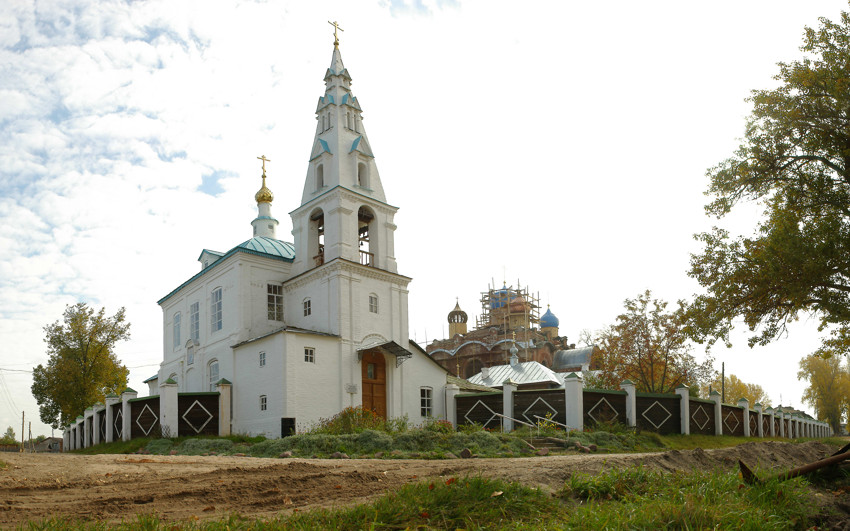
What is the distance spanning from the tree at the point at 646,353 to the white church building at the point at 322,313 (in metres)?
12.5

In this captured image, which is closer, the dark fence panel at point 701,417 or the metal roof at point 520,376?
the dark fence panel at point 701,417

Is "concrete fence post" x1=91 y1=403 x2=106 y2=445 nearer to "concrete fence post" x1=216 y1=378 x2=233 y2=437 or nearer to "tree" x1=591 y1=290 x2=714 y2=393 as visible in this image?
"concrete fence post" x1=216 y1=378 x2=233 y2=437

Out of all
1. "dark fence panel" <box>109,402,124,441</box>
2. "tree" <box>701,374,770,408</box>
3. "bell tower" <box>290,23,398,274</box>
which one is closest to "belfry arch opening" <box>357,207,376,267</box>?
"bell tower" <box>290,23,398,274</box>

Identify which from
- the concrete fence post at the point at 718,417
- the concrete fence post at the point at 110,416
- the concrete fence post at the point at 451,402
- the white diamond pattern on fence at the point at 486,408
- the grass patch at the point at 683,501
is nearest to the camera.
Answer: the grass patch at the point at 683,501

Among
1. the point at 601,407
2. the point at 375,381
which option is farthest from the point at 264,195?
the point at 601,407

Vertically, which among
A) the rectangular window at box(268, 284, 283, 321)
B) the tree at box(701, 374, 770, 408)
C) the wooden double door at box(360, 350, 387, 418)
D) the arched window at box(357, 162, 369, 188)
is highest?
the arched window at box(357, 162, 369, 188)

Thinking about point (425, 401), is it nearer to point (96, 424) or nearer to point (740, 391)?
point (96, 424)

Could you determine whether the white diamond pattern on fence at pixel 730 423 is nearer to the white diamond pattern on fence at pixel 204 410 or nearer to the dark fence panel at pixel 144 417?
the white diamond pattern on fence at pixel 204 410

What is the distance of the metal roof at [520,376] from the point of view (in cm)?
4272

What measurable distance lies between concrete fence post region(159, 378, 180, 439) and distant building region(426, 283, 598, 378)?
3348 centimetres

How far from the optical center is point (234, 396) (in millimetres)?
25250

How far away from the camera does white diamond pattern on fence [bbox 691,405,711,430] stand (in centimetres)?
2560

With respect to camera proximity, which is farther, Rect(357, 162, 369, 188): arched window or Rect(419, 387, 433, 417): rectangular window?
Rect(357, 162, 369, 188): arched window

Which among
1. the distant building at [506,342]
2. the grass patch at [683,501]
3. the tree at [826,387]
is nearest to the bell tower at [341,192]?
the grass patch at [683,501]
